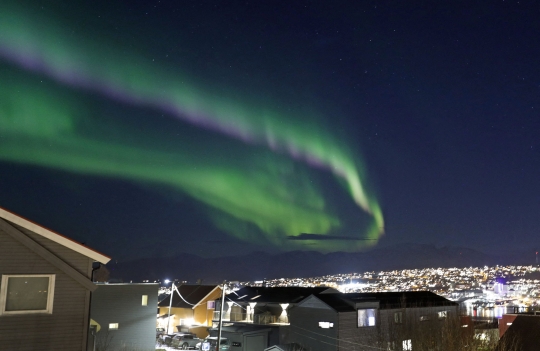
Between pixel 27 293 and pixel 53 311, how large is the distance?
43.5 inches

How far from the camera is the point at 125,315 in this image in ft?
127

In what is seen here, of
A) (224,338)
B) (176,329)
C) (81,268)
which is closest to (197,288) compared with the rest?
(176,329)

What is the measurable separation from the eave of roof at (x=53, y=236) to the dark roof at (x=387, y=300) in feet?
96.9

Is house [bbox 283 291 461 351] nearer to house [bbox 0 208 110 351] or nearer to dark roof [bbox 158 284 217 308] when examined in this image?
dark roof [bbox 158 284 217 308]

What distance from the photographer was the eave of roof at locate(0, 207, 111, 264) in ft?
53.1

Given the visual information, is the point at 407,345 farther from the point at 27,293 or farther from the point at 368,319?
the point at 27,293

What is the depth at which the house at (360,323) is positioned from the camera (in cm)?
4150

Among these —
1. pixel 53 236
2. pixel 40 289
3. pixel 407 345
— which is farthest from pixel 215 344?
pixel 53 236

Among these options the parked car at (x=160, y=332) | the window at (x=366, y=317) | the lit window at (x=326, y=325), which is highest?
the window at (x=366, y=317)

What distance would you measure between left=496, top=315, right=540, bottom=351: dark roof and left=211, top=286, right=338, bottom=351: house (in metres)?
18.1

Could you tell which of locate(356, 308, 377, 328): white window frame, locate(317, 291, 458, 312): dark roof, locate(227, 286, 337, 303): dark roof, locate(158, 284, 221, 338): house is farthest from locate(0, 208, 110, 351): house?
locate(158, 284, 221, 338): house

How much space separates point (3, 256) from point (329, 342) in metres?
32.6

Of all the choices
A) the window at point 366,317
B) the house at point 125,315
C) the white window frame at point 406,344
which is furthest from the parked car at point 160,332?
the white window frame at point 406,344

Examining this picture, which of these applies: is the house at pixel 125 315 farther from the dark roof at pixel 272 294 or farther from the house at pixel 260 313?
the dark roof at pixel 272 294
